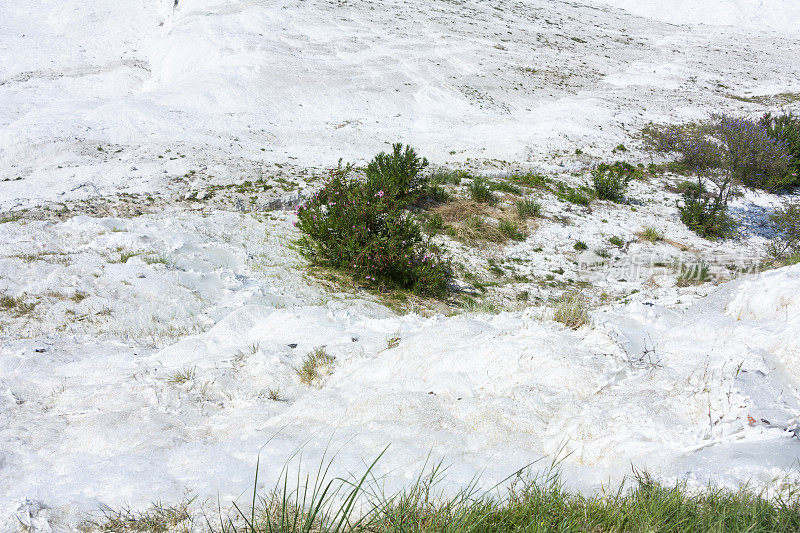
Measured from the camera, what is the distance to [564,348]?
2.83 metres

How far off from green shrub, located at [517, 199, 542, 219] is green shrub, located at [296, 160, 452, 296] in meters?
3.21

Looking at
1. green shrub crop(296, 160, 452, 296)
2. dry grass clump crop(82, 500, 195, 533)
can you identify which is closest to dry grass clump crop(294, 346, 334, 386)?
dry grass clump crop(82, 500, 195, 533)

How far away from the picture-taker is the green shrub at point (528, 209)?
31.3 ft

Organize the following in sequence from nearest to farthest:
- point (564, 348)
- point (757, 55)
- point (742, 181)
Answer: point (564, 348), point (742, 181), point (757, 55)


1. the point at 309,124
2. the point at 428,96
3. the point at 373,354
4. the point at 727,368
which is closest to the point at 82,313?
the point at 373,354

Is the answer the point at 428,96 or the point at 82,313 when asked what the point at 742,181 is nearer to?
the point at 428,96

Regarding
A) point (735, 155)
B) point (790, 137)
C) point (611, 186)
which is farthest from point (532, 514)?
point (790, 137)

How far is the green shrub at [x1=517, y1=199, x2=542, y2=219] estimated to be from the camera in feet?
31.3

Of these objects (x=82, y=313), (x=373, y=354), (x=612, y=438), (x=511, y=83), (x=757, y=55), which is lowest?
(x=82, y=313)

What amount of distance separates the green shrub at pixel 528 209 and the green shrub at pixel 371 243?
3210 millimetres

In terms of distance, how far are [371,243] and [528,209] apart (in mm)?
4788

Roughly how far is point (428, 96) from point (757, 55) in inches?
1090

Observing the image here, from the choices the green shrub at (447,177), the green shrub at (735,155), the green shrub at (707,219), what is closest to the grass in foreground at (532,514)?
the green shrub at (447,177)

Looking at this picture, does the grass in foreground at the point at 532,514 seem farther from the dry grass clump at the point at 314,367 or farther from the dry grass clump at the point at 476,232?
the dry grass clump at the point at 476,232
